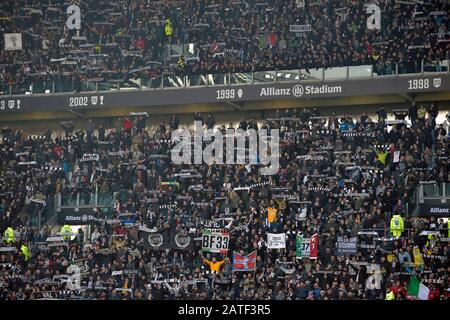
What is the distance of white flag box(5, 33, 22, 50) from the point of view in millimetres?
41094

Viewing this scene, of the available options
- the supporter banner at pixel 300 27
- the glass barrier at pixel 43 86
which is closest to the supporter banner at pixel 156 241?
the supporter banner at pixel 300 27

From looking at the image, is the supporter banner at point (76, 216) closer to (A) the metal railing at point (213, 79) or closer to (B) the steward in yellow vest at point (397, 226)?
(A) the metal railing at point (213, 79)

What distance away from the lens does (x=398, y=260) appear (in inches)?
1171

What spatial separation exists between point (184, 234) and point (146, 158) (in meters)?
4.17

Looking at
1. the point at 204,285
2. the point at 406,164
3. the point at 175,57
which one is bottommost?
the point at 204,285

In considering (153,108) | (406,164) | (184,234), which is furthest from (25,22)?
(406,164)

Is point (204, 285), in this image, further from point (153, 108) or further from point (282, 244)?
point (153, 108)

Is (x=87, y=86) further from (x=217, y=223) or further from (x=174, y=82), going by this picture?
(x=217, y=223)

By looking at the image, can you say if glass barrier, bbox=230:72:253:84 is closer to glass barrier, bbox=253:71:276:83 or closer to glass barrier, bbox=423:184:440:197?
glass barrier, bbox=253:71:276:83

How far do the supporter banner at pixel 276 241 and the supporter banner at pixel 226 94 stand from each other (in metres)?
7.03

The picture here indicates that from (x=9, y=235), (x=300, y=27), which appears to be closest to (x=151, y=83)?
(x=300, y=27)

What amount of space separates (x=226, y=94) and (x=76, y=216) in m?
5.98

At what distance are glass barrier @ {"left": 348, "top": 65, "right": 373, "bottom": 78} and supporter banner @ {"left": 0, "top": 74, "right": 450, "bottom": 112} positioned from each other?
16 centimetres

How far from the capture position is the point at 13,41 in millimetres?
41219
